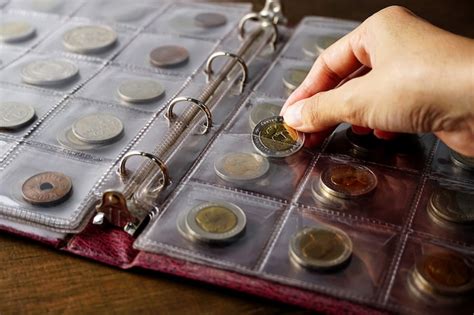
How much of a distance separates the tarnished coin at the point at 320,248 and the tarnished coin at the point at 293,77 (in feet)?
1.12

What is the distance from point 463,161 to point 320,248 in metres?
0.25

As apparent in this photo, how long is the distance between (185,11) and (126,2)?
121 millimetres

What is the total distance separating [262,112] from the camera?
96 cm

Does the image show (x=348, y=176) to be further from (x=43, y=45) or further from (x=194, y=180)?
(x=43, y=45)

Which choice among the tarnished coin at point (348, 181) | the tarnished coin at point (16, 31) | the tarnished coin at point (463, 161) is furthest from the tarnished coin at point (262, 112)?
the tarnished coin at point (16, 31)

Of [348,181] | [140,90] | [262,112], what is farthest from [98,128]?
[348,181]

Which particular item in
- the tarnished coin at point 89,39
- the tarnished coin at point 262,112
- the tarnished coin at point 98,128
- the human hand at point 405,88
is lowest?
the tarnished coin at point 89,39

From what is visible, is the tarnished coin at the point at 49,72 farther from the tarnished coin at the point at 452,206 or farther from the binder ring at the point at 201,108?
the tarnished coin at the point at 452,206

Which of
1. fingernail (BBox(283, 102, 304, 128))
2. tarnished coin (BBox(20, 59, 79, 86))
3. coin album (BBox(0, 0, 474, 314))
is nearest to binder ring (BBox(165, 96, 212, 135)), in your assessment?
coin album (BBox(0, 0, 474, 314))

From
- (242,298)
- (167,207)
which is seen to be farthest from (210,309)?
(167,207)

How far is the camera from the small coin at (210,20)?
4.01 feet

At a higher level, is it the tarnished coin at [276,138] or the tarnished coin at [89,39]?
the tarnished coin at [276,138]

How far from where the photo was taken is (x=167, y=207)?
78 cm

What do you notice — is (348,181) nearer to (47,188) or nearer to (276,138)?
(276,138)
